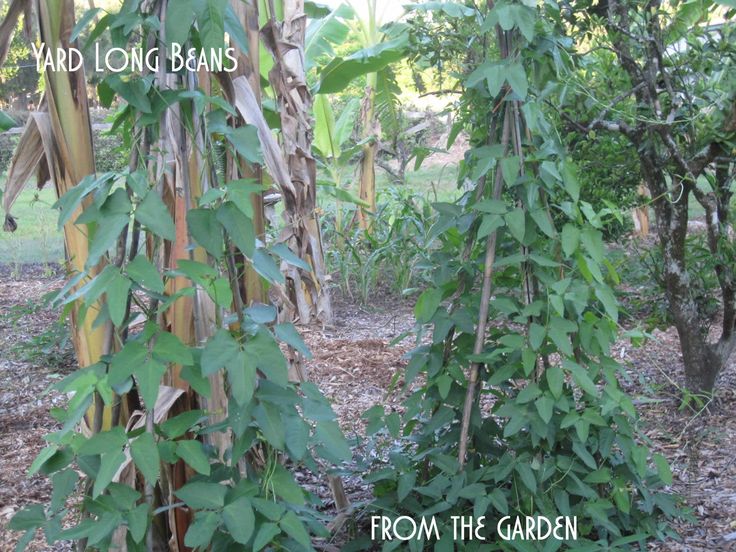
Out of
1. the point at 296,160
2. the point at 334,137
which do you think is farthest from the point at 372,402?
the point at 334,137

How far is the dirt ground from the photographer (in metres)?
2.52

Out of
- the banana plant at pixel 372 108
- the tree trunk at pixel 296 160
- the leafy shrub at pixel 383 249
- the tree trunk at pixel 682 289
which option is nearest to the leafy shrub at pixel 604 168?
the tree trunk at pixel 682 289

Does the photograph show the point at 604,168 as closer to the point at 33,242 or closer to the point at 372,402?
the point at 372,402

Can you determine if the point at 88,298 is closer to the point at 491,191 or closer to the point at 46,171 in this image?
the point at 46,171

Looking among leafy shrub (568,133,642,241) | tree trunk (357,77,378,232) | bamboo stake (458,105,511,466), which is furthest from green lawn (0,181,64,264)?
bamboo stake (458,105,511,466)

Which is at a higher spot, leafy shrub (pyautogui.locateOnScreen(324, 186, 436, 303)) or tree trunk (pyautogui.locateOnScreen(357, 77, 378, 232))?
tree trunk (pyautogui.locateOnScreen(357, 77, 378, 232))

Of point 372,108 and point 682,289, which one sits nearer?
point 682,289

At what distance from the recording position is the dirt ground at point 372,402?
2520 millimetres

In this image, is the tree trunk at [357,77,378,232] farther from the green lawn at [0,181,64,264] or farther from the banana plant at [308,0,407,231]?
the green lawn at [0,181,64,264]

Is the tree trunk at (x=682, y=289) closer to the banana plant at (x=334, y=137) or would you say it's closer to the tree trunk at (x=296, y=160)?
the tree trunk at (x=296, y=160)

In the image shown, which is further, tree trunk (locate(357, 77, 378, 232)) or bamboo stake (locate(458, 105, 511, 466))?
tree trunk (locate(357, 77, 378, 232))

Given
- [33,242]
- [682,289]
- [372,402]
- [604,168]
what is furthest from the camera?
[33,242]

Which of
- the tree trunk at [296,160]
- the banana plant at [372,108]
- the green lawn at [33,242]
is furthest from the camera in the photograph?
the green lawn at [33,242]

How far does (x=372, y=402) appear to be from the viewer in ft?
12.5
